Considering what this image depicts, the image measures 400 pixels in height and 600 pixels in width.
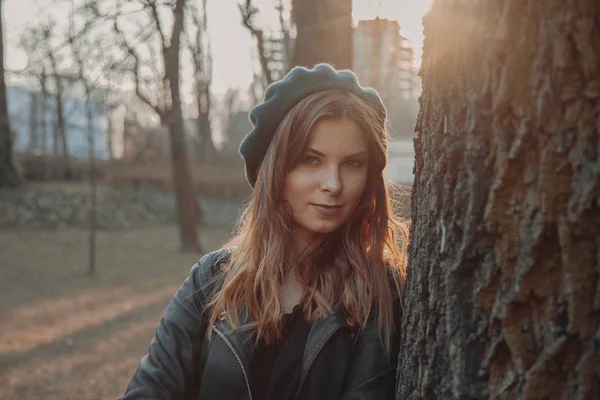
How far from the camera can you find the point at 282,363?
225 cm

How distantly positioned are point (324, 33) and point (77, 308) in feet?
21.1

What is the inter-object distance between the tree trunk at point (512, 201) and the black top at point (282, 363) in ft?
1.89

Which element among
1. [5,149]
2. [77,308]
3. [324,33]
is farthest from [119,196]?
[324,33]

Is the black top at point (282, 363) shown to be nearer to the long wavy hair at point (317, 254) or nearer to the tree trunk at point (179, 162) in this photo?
the long wavy hair at point (317, 254)

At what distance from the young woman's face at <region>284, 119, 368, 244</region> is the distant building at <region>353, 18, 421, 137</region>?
120 inches

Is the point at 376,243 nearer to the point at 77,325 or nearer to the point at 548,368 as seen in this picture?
the point at 548,368

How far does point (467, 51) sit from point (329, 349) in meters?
1.07

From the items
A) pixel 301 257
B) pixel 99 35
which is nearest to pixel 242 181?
pixel 99 35

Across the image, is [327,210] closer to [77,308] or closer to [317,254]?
[317,254]

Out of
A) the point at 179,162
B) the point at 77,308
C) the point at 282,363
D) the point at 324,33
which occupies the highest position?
the point at 324,33

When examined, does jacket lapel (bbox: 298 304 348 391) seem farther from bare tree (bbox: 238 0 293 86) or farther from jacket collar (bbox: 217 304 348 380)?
bare tree (bbox: 238 0 293 86)

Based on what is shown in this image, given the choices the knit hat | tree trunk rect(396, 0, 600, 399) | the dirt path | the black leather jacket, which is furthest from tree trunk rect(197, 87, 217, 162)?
tree trunk rect(396, 0, 600, 399)

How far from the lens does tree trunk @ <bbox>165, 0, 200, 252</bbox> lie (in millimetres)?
14383

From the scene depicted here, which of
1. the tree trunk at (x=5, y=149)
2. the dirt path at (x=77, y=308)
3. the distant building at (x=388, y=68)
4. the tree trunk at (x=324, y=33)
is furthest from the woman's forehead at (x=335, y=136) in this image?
the tree trunk at (x=5, y=149)
